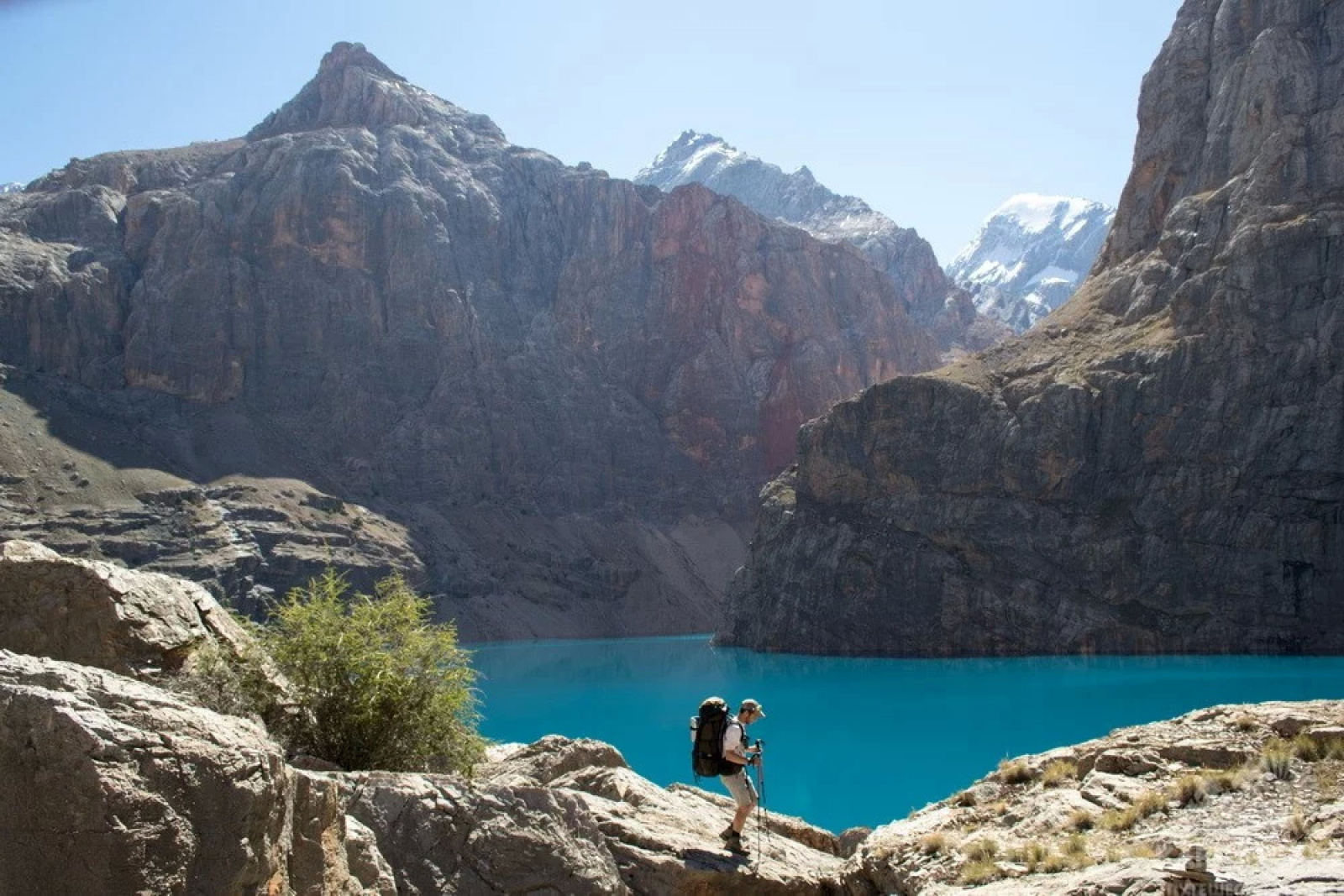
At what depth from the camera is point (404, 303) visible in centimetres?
17538

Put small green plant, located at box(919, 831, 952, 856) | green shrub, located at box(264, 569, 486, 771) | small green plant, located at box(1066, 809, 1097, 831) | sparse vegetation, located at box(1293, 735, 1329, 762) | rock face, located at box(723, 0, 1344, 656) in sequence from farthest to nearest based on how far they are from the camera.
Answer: rock face, located at box(723, 0, 1344, 656) → green shrub, located at box(264, 569, 486, 771) → small green plant, located at box(919, 831, 952, 856) → sparse vegetation, located at box(1293, 735, 1329, 762) → small green plant, located at box(1066, 809, 1097, 831)

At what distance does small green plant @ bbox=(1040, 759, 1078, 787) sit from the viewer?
16062 millimetres

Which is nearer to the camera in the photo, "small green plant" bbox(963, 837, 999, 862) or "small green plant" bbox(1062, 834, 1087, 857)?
"small green plant" bbox(1062, 834, 1087, 857)

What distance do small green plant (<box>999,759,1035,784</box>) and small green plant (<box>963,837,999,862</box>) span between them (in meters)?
3.14

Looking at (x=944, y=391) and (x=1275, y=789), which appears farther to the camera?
(x=944, y=391)

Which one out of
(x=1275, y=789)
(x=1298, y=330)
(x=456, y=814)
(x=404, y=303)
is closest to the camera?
(x=456, y=814)

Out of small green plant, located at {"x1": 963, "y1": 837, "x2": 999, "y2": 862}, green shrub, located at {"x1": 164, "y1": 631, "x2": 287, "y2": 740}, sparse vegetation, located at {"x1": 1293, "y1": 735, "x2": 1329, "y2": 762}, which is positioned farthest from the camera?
green shrub, located at {"x1": 164, "y1": 631, "x2": 287, "y2": 740}

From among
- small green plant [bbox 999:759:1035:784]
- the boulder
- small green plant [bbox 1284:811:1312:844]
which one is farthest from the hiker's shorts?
the boulder

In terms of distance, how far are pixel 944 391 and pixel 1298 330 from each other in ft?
93.4

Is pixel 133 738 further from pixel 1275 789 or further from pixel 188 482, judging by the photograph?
pixel 188 482

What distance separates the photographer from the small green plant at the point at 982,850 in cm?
1347

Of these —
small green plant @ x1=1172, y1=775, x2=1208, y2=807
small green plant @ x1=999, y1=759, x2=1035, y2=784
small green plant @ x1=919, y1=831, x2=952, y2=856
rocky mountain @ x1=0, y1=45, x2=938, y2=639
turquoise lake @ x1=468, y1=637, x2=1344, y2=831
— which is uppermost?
rocky mountain @ x1=0, y1=45, x2=938, y2=639

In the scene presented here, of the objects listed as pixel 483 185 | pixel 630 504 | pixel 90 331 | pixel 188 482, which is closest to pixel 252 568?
pixel 188 482

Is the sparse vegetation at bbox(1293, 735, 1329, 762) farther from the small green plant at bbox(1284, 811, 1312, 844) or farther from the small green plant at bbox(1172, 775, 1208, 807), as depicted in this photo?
the small green plant at bbox(1284, 811, 1312, 844)
